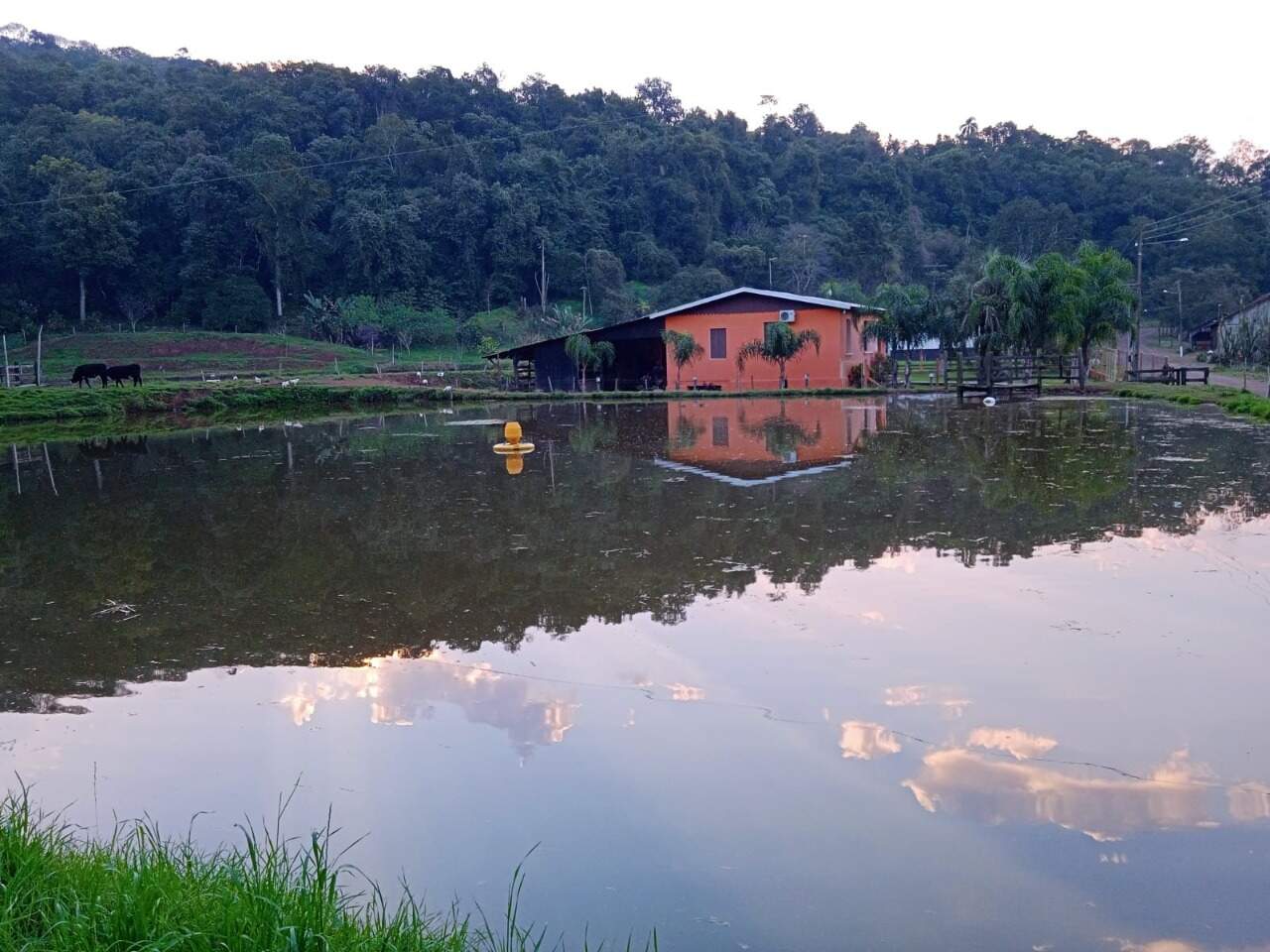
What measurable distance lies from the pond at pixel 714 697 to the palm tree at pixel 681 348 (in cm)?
2322

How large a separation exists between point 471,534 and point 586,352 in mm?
26494

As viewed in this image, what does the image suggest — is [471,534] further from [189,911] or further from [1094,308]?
[1094,308]

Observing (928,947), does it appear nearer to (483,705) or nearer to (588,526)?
(483,705)

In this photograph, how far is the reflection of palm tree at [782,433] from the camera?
56.4 feet

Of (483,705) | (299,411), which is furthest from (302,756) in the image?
(299,411)

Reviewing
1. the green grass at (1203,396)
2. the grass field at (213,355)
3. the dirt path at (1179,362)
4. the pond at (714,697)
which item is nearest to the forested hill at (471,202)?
the dirt path at (1179,362)

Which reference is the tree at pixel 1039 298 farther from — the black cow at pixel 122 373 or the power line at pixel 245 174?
the power line at pixel 245 174

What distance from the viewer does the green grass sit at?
66.8 feet

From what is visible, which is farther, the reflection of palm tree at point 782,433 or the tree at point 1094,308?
the tree at point 1094,308

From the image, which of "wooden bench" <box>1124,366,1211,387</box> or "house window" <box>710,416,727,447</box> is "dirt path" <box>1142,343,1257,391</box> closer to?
"wooden bench" <box>1124,366,1211,387</box>

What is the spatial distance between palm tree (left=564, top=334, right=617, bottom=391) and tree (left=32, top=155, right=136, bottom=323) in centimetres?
3261

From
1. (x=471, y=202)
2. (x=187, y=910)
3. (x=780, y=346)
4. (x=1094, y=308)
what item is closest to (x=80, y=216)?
(x=471, y=202)

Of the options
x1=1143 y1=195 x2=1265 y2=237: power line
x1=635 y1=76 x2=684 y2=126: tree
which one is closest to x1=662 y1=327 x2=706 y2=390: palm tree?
x1=1143 y1=195 x2=1265 y2=237: power line

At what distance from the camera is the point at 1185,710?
5.20 metres
